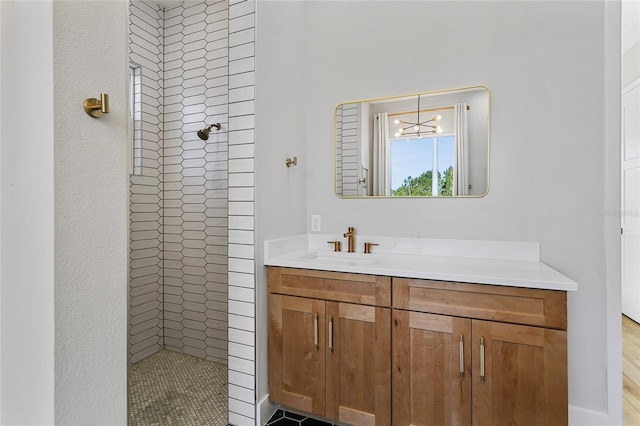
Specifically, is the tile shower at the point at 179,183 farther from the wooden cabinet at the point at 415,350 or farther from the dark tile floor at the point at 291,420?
the wooden cabinet at the point at 415,350

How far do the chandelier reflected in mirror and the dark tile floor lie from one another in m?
1.73

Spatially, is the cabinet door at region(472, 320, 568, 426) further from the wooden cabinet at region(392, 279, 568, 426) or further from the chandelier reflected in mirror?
the chandelier reflected in mirror

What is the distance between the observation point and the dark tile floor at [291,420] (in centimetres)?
177

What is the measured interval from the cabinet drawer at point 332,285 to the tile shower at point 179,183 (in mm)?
838

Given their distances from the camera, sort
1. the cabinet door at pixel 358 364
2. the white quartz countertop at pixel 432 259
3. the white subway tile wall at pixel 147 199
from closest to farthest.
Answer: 1. the white quartz countertop at pixel 432 259
2. the cabinet door at pixel 358 364
3. the white subway tile wall at pixel 147 199

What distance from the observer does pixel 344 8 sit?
2.19 metres

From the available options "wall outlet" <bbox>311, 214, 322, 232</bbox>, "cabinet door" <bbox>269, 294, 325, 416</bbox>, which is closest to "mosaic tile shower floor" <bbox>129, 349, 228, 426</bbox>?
"cabinet door" <bbox>269, 294, 325, 416</bbox>

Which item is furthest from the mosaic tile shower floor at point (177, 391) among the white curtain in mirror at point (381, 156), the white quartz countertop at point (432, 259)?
the white curtain in mirror at point (381, 156)

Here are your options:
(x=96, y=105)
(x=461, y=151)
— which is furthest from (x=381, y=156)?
(x=96, y=105)

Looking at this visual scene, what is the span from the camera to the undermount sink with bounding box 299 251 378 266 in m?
1.97

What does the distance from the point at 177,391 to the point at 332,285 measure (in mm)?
1339

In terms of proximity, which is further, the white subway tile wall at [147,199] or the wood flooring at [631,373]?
the white subway tile wall at [147,199]

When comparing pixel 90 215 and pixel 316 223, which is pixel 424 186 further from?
pixel 90 215

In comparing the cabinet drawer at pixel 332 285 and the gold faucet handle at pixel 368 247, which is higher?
the gold faucet handle at pixel 368 247
